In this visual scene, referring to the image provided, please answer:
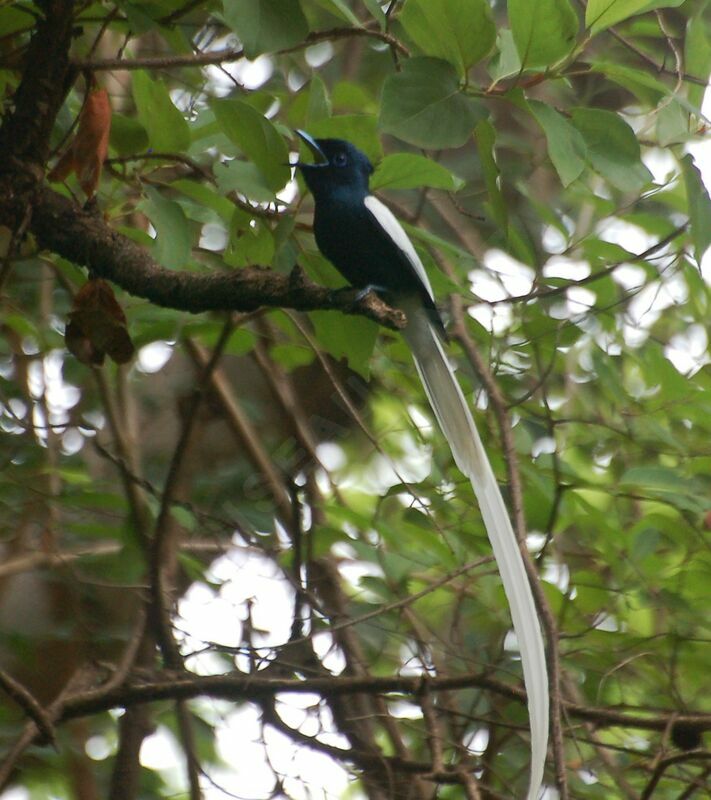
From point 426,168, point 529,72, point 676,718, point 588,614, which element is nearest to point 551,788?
point 676,718

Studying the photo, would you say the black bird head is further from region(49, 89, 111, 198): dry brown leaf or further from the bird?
region(49, 89, 111, 198): dry brown leaf

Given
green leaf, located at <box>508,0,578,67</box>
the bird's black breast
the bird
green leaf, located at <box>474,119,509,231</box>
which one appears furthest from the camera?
the bird's black breast

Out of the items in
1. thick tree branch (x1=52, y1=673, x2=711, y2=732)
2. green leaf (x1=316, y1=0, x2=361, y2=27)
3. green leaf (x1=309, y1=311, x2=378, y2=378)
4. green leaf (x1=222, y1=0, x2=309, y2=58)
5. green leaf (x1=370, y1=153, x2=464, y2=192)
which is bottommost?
thick tree branch (x1=52, y1=673, x2=711, y2=732)

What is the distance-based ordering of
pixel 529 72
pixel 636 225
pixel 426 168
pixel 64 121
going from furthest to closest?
pixel 636 225, pixel 64 121, pixel 426 168, pixel 529 72

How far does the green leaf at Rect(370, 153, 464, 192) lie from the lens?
4.60 feet

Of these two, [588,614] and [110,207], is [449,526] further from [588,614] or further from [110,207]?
[110,207]

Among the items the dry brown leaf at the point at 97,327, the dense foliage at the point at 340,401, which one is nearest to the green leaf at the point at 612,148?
the dense foliage at the point at 340,401

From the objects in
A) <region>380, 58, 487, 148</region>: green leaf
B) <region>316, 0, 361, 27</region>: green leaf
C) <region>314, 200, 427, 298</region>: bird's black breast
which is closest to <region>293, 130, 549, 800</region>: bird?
<region>314, 200, 427, 298</region>: bird's black breast

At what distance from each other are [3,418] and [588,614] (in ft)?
4.54

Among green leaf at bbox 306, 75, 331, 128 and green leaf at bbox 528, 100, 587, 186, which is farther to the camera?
green leaf at bbox 306, 75, 331, 128

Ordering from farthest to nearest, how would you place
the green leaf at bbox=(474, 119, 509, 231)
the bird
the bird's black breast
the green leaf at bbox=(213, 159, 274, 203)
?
the bird's black breast, the bird, the green leaf at bbox=(213, 159, 274, 203), the green leaf at bbox=(474, 119, 509, 231)

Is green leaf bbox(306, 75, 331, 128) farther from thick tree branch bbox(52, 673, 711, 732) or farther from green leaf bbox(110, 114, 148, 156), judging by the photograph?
thick tree branch bbox(52, 673, 711, 732)

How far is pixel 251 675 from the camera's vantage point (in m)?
1.72

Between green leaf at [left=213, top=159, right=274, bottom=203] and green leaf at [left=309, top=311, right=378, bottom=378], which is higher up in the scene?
green leaf at [left=213, top=159, right=274, bottom=203]
